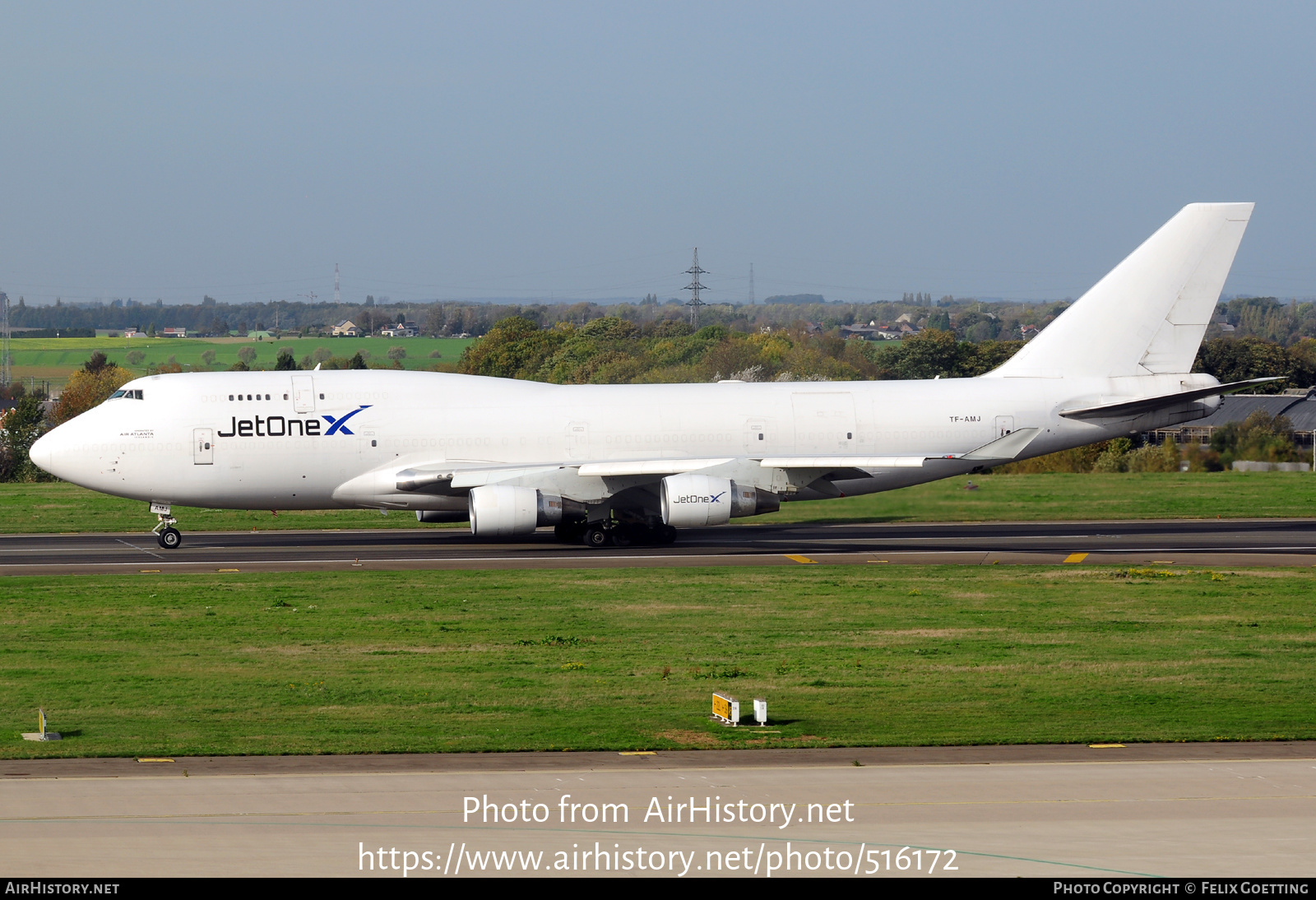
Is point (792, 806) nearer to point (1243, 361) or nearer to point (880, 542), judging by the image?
point (880, 542)

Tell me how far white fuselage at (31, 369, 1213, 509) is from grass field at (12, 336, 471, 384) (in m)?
85.3

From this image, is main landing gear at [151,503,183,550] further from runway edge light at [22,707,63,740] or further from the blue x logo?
runway edge light at [22,707,63,740]

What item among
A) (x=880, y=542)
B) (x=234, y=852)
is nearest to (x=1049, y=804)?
(x=234, y=852)

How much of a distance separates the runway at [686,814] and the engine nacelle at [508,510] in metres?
19.1

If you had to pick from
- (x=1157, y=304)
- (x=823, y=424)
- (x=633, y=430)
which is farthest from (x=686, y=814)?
(x=1157, y=304)

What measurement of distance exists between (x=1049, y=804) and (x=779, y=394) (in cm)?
2603

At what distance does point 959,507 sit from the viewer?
148 ft

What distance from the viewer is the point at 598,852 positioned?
41.1 ft

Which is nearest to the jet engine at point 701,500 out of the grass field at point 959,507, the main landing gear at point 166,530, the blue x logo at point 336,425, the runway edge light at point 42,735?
the grass field at point 959,507

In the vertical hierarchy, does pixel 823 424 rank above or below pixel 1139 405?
below

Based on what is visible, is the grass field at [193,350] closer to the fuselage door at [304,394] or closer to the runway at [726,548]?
the runway at [726,548]

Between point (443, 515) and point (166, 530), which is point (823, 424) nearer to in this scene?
point (443, 515)

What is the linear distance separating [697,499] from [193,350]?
455 ft

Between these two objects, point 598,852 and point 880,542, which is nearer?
point 598,852
